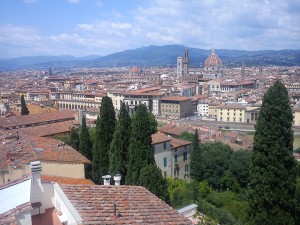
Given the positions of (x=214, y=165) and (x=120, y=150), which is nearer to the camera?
(x=120, y=150)

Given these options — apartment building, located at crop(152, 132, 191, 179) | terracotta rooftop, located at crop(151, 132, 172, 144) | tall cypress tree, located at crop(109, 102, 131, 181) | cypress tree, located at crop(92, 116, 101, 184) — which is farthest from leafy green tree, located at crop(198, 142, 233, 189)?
tall cypress tree, located at crop(109, 102, 131, 181)

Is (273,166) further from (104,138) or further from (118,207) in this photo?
(118,207)

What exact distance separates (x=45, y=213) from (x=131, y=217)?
115 cm

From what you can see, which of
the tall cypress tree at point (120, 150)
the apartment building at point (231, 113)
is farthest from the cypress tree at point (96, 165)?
the apartment building at point (231, 113)

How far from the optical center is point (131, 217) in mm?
4594

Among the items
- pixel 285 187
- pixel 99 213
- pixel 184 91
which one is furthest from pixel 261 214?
pixel 184 91

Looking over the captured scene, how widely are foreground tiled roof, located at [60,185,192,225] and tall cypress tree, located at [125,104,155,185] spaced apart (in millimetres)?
7896

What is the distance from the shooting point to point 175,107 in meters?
66.7

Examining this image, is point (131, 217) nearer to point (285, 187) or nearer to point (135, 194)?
point (135, 194)

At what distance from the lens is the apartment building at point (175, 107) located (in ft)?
218

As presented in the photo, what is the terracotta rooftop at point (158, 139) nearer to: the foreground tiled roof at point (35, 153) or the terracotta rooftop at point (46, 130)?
the terracotta rooftop at point (46, 130)

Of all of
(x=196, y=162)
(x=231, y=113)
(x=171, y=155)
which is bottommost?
(x=231, y=113)

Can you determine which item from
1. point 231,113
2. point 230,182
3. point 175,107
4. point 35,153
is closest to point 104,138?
point 35,153

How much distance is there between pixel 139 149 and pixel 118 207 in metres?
8.90
